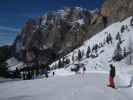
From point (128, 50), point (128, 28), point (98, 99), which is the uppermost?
point (128, 28)

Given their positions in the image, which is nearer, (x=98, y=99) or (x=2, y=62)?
(x=98, y=99)

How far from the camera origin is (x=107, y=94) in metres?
19.5

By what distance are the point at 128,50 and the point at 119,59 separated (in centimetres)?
1163

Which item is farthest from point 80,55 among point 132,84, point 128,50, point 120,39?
point 132,84

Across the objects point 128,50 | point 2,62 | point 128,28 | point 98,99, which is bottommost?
point 98,99

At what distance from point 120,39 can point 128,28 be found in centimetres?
2397

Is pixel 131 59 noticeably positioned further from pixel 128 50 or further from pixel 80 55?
pixel 80 55

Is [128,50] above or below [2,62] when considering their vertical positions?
above

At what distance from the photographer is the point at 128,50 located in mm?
153250

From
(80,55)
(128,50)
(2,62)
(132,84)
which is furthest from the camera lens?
(80,55)

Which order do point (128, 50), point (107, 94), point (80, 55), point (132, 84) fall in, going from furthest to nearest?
point (80, 55), point (128, 50), point (132, 84), point (107, 94)

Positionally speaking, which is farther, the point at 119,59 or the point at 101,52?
the point at 101,52

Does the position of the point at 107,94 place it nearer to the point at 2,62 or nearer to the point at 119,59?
the point at 2,62

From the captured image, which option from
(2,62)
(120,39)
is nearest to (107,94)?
(2,62)
